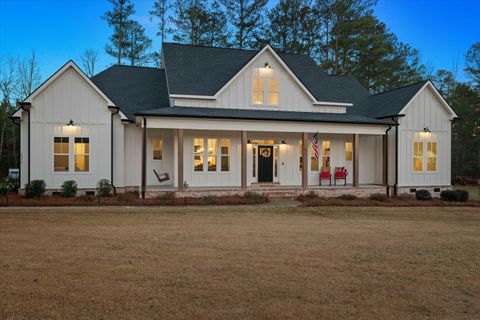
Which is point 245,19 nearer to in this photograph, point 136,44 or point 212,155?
point 136,44

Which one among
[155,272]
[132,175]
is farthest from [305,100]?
[155,272]

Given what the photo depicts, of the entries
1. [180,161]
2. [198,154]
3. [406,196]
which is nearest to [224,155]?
[198,154]

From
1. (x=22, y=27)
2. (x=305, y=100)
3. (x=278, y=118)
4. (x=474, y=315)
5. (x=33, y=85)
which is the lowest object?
(x=474, y=315)

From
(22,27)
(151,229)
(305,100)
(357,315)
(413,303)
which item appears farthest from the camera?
(22,27)

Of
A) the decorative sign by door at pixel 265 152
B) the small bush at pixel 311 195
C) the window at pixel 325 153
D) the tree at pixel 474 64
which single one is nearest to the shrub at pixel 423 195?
the window at pixel 325 153

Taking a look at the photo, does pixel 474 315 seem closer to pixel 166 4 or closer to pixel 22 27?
pixel 166 4

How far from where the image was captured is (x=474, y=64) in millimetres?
32469

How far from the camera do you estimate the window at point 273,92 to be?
18.8 m

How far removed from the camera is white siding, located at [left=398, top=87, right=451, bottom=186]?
63.0ft

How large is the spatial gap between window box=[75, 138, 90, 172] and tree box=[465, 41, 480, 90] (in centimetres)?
3218

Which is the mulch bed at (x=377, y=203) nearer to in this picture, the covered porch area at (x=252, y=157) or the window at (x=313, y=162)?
the covered porch area at (x=252, y=157)

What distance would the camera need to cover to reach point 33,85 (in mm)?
34844

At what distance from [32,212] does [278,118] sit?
1048 centimetres

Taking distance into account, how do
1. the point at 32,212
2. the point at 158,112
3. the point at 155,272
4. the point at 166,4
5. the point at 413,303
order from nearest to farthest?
the point at 413,303
the point at 155,272
the point at 32,212
the point at 158,112
the point at 166,4
